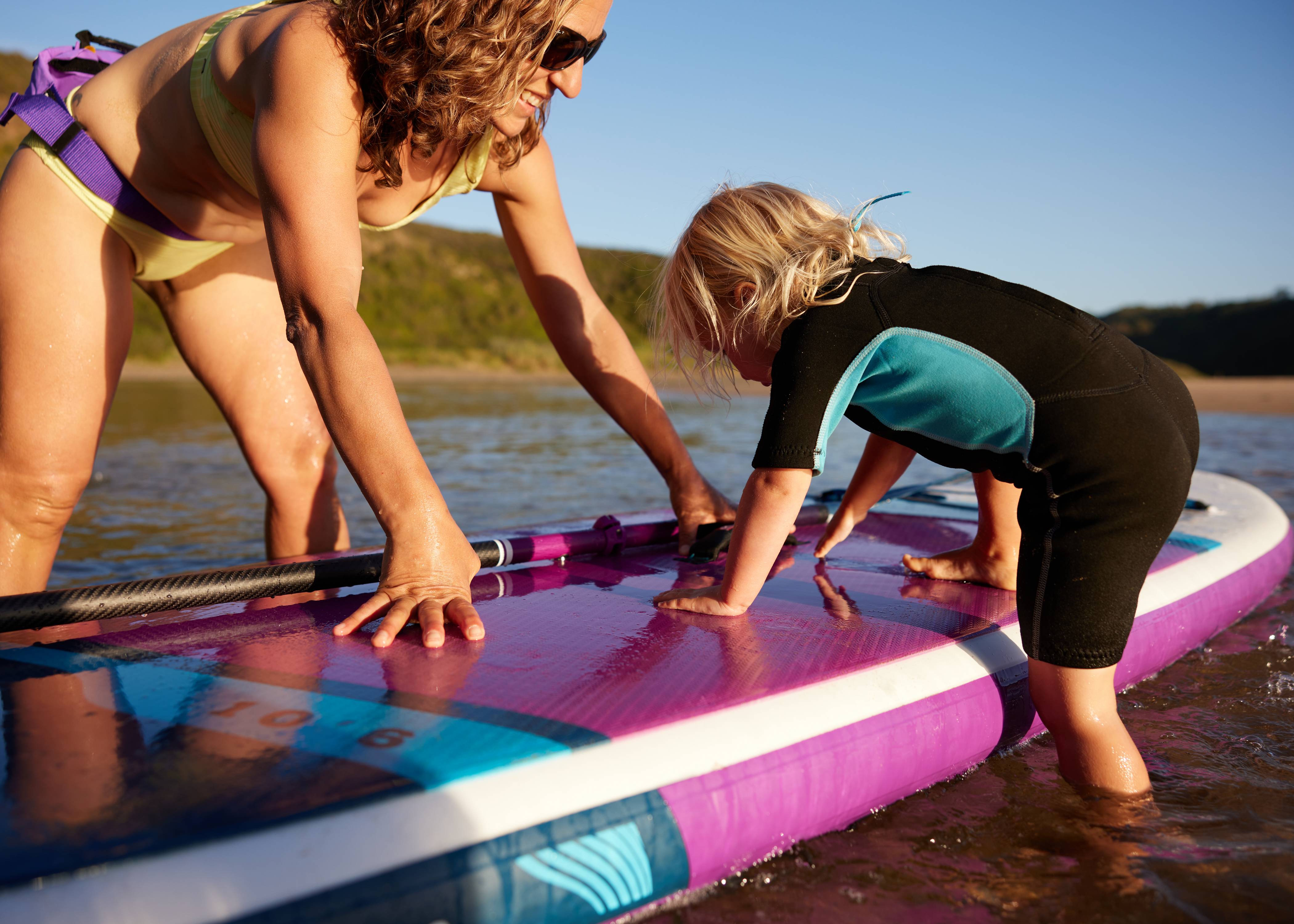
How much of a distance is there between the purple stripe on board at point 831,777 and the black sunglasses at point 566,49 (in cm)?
136

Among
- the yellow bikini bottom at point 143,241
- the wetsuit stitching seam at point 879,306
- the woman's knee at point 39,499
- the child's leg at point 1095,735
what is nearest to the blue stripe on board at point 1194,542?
the child's leg at point 1095,735

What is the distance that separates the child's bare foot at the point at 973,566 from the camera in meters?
2.19

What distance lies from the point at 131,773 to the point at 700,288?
4.33 ft

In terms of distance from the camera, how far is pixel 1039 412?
1.65m

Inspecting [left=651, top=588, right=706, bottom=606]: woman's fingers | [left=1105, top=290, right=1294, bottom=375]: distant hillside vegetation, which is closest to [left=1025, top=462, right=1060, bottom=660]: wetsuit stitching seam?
[left=651, top=588, right=706, bottom=606]: woman's fingers

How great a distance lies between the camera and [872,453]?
7.64ft

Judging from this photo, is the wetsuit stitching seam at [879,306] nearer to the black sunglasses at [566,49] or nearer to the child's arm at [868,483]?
the child's arm at [868,483]

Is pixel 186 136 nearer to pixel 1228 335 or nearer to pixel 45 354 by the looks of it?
pixel 45 354

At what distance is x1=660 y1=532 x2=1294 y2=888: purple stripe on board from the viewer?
1.28 metres

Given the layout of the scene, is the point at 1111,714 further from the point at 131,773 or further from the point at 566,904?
the point at 131,773

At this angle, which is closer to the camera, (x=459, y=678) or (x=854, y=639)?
(x=459, y=678)

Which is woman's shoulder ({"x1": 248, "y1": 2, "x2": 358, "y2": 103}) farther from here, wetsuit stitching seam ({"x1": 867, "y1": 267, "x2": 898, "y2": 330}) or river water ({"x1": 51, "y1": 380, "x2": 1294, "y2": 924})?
river water ({"x1": 51, "y1": 380, "x2": 1294, "y2": 924})

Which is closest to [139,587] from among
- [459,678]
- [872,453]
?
[459,678]

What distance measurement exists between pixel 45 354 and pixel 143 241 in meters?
0.33
